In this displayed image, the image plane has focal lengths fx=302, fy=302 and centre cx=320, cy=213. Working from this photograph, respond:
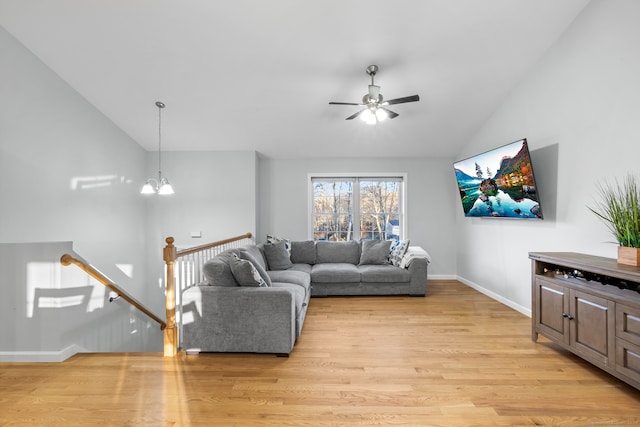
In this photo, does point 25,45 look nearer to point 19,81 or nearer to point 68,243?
point 19,81

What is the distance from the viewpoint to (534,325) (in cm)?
298

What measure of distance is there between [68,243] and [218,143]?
103 inches

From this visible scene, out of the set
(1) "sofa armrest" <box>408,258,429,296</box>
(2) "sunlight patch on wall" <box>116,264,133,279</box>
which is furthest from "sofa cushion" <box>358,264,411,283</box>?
(2) "sunlight patch on wall" <box>116,264,133,279</box>

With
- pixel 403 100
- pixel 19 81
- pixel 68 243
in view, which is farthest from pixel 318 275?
pixel 19 81

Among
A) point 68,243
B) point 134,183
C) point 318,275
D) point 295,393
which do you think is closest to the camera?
point 295,393

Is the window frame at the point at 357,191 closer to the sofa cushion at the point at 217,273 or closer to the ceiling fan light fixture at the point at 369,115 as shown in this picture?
the ceiling fan light fixture at the point at 369,115

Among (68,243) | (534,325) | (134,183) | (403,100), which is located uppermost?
(403,100)

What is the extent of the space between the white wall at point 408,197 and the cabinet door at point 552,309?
290 centimetres

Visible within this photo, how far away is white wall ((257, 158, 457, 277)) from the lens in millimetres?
5844

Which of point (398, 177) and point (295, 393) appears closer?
point (295, 393)

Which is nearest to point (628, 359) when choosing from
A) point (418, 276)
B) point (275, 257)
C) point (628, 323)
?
point (628, 323)

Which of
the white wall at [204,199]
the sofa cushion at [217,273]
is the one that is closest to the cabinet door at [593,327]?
the sofa cushion at [217,273]

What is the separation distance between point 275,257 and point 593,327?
3.78 meters

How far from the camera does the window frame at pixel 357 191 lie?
5.88m
